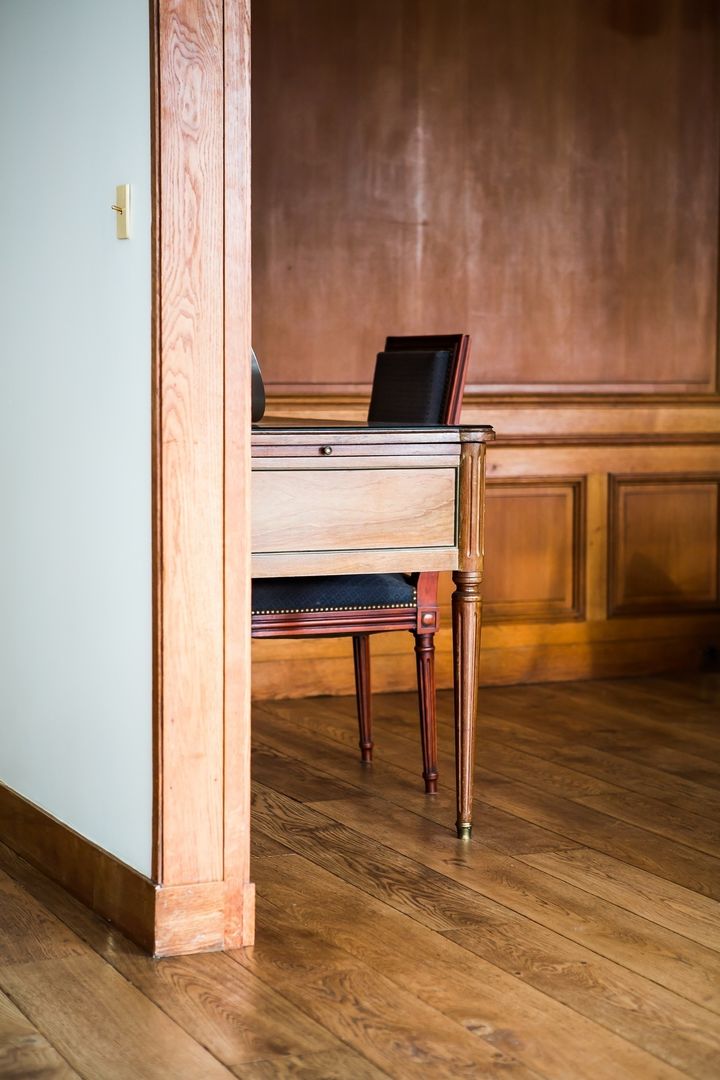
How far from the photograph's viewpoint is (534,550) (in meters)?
4.87

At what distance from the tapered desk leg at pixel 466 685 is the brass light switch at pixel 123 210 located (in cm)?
105

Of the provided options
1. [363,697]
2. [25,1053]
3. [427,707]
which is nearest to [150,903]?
[25,1053]

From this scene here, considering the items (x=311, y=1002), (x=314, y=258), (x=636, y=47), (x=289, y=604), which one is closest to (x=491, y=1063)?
(x=311, y=1002)

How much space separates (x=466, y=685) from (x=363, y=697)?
2.40 ft

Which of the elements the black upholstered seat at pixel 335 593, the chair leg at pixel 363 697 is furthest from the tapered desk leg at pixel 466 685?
the chair leg at pixel 363 697

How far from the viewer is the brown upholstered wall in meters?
4.49

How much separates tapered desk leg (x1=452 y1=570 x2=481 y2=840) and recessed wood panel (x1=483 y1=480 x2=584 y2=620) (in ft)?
5.62

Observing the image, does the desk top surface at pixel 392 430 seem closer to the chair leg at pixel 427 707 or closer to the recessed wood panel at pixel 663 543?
the chair leg at pixel 427 707

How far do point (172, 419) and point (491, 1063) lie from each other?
1.07 m

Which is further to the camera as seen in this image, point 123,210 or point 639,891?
point 639,891

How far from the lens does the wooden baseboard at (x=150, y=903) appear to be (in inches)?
92.9

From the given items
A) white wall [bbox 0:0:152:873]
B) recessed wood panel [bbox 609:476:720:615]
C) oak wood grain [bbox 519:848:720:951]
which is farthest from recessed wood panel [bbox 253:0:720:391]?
oak wood grain [bbox 519:848:720:951]

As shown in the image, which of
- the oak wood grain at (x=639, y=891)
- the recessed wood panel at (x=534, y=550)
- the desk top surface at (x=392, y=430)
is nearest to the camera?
the oak wood grain at (x=639, y=891)

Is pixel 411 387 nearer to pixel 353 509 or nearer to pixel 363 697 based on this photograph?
pixel 353 509
